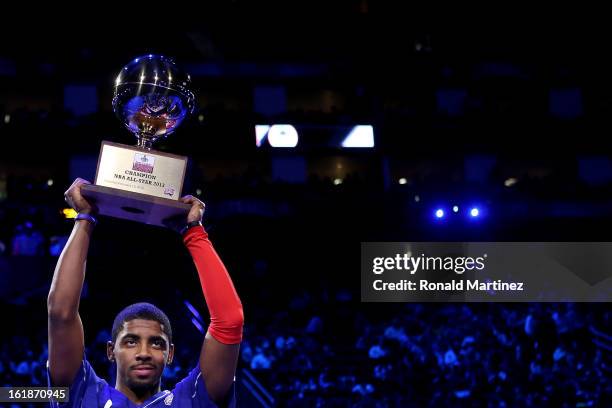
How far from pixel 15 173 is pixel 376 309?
10.1 metres

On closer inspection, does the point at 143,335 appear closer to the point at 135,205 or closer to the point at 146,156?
the point at 135,205

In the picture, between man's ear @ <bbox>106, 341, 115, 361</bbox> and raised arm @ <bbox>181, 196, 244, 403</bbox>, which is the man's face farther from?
raised arm @ <bbox>181, 196, 244, 403</bbox>

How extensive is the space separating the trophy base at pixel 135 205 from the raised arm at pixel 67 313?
12cm

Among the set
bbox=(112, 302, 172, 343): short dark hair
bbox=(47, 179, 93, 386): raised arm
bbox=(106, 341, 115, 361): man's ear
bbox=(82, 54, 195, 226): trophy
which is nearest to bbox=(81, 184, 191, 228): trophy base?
bbox=(82, 54, 195, 226): trophy

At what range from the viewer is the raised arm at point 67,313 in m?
2.17

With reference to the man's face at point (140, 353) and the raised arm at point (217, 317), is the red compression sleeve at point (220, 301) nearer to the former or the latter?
the raised arm at point (217, 317)

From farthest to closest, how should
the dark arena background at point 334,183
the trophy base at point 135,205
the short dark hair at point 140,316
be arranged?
the dark arena background at point 334,183, the short dark hair at point 140,316, the trophy base at point 135,205

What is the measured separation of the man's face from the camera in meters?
2.32

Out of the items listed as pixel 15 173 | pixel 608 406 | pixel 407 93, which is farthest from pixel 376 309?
pixel 15 173

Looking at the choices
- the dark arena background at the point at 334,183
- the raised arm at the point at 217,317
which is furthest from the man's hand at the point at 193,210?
the dark arena background at the point at 334,183

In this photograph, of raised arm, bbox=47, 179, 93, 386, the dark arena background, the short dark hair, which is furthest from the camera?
the dark arena background

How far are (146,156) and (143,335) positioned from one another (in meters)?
0.56

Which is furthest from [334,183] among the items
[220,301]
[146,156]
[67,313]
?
[67,313]

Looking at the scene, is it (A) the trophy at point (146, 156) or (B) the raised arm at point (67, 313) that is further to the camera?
(A) the trophy at point (146, 156)
